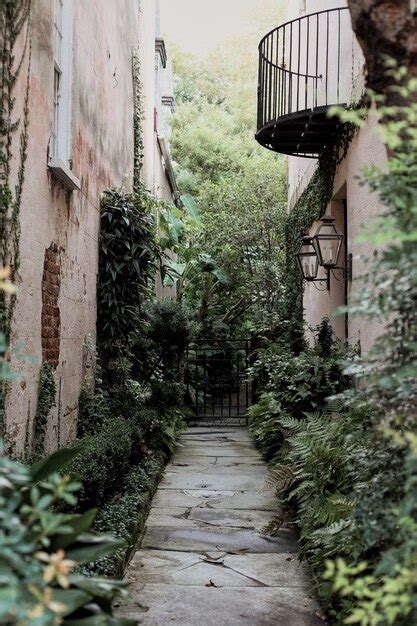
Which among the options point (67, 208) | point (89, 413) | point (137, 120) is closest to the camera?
point (67, 208)

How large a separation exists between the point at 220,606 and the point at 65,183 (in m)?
4.10

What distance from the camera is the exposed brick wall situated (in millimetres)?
6244

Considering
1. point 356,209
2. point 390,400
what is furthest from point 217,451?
point 390,400

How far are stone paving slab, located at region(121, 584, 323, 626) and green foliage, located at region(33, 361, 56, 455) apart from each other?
1499mm

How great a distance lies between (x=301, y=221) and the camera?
12.7 meters

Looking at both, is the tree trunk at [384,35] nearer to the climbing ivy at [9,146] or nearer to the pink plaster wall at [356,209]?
the pink plaster wall at [356,209]

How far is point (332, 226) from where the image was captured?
7887 mm

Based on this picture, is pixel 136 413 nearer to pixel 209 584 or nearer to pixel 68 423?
pixel 68 423

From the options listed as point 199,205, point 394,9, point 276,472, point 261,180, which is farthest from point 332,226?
point 199,205

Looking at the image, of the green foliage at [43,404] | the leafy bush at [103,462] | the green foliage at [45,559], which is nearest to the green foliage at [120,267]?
the leafy bush at [103,462]

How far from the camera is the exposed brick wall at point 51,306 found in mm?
6244

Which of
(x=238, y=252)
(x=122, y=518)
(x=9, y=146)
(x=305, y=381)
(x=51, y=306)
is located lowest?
(x=122, y=518)

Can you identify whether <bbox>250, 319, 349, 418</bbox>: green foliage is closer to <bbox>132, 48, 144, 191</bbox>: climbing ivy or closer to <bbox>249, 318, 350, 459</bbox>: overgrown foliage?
<bbox>249, 318, 350, 459</bbox>: overgrown foliage

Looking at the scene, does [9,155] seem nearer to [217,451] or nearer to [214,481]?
[214,481]
